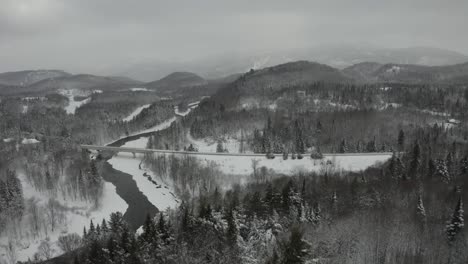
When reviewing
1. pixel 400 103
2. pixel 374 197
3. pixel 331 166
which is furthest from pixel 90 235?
pixel 400 103

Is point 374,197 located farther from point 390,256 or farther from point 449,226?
point 390,256

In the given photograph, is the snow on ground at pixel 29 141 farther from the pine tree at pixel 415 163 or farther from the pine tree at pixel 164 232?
the pine tree at pixel 415 163

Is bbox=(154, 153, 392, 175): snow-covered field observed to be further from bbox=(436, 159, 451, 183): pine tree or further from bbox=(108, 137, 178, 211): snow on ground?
bbox=(436, 159, 451, 183): pine tree

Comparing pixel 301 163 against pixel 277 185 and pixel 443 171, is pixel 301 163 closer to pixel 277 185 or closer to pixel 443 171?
pixel 277 185

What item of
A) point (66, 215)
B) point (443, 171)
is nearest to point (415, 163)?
point (443, 171)

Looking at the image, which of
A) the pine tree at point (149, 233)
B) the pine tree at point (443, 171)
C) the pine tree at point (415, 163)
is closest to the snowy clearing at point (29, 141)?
the pine tree at point (149, 233)
